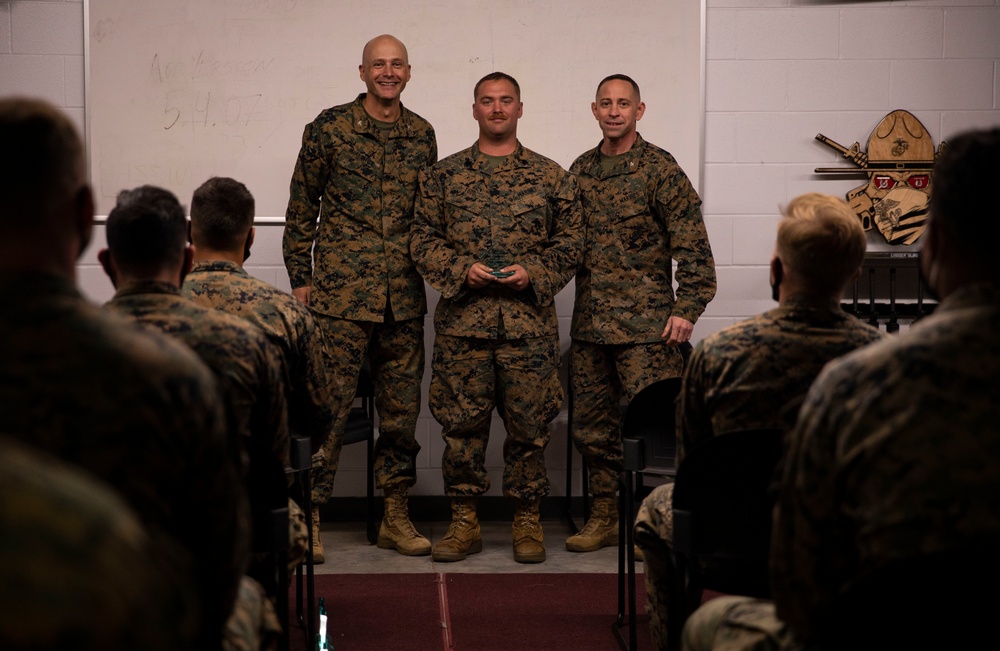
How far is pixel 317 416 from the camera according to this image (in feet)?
8.93

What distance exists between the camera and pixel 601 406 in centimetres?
422

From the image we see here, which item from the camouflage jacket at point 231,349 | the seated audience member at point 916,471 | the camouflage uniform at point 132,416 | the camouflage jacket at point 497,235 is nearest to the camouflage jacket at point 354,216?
the camouflage jacket at point 497,235

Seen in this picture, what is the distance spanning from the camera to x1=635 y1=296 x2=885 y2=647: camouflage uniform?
2055 millimetres

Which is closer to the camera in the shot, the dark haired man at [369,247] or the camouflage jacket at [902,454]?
the camouflage jacket at [902,454]

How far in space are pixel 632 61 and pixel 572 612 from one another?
7.92 ft

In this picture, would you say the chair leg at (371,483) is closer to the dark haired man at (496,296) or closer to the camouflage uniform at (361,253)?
the camouflage uniform at (361,253)

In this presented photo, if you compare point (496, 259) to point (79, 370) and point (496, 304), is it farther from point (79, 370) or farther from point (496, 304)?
point (79, 370)

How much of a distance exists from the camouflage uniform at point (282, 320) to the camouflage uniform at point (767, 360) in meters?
1.04

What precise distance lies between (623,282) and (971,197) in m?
2.93

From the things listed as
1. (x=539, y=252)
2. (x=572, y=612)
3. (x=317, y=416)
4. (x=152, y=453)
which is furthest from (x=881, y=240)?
(x=152, y=453)

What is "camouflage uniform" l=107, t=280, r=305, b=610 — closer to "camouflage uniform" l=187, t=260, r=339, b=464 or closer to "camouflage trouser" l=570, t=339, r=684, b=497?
"camouflage uniform" l=187, t=260, r=339, b=464

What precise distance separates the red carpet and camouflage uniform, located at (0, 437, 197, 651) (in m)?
2.52

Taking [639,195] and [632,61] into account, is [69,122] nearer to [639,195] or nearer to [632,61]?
[639,195]

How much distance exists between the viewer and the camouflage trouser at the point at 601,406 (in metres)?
4.18
